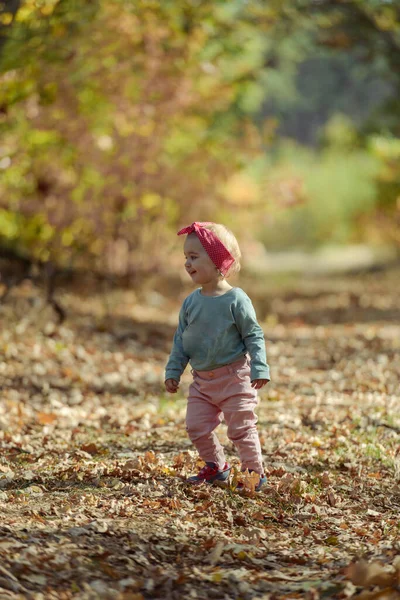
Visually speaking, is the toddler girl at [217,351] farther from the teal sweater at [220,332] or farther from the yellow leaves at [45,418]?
the yellow leaves at [45,418]

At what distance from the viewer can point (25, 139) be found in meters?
9.48

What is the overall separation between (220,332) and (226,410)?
38 cm

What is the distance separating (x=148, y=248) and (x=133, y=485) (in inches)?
351

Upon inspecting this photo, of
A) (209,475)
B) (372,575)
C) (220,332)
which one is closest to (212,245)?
(220,332)

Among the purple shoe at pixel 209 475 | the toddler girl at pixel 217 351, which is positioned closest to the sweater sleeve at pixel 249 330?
the toddler girl at pixel 217 351

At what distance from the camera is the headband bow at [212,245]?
4.04m

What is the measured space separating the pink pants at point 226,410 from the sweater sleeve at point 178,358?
0.09m

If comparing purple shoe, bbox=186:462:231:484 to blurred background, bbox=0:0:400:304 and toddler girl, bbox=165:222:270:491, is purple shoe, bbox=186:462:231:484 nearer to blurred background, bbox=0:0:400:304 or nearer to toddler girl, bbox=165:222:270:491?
toddler girl, bbox=165:222:270:491

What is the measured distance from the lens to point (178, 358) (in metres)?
4.20

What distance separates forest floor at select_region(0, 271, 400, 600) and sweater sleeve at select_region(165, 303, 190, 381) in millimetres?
510

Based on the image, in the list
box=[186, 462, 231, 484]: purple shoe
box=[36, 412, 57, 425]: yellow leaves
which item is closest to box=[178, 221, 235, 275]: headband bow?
box=[186, 462, 231, 484]: purple shoe

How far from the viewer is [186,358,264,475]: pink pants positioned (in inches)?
160

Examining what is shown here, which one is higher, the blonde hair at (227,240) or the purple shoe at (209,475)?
the blonde hair at (227,240)

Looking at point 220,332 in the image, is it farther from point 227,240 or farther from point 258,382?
point 227,240
